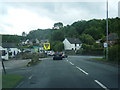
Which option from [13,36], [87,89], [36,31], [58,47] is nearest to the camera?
[87,89]

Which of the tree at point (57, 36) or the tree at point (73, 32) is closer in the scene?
the tree at point (57, 36)

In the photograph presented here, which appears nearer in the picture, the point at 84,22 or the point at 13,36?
the point at 13,36

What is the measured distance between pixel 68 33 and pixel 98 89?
437ft

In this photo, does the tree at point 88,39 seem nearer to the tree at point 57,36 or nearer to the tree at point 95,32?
the tree at point 95,32

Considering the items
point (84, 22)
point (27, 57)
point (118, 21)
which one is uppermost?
point (84, 22)

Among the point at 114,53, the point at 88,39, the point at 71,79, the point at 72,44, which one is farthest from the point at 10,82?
the point at 72,44

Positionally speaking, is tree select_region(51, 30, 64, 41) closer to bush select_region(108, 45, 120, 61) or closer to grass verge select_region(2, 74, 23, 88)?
bush select_region(108, 45, 120, 61)

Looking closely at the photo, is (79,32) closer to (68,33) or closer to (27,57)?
(68,33)

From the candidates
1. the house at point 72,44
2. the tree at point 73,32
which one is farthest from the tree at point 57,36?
the house at point 72,44

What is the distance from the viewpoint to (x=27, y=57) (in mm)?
53500

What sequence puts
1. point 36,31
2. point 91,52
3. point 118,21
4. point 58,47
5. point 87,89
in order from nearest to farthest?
point 87,89
point 118,21
point 91,52
point 58,47
point 36,31

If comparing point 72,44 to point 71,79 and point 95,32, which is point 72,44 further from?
point 71,79

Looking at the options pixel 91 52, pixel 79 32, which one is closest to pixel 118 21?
pixel 91 52

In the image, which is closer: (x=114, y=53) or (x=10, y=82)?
(x=10, y=82)
